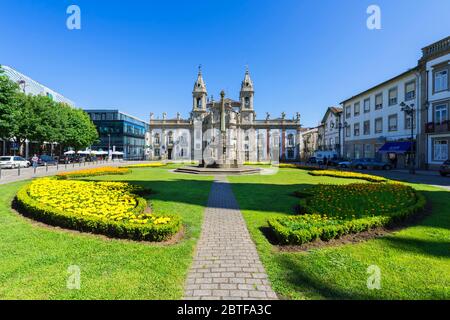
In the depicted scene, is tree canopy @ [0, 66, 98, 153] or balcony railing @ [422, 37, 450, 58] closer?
balcony railing @ [422, 37, 450, 58]

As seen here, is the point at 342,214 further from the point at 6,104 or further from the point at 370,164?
the point at 6,104

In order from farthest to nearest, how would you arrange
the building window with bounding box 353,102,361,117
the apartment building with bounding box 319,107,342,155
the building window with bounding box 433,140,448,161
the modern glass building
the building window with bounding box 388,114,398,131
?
the modern glass building → the apartment building with bounding box 319,107,342,155 → the building window with bounding box 353,102,361,117 → the building window with bounding box 388,114,398,131 → the building window with bounding box 433,140,448,161

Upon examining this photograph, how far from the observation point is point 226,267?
473cm

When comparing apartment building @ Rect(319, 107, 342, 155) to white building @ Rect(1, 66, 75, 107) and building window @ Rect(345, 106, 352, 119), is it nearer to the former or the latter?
building window @ Rect(345, 106, 352, 119)

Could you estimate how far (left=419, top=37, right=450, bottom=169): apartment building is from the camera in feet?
86.5

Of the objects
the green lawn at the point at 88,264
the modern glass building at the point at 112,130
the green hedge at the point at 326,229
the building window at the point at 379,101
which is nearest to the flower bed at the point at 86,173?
the green lawn at the point at 88,264

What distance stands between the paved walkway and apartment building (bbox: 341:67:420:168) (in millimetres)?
28743

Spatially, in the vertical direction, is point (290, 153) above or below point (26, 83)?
below

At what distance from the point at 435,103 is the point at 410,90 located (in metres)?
4.47

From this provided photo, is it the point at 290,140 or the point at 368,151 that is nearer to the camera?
the point at 368,151

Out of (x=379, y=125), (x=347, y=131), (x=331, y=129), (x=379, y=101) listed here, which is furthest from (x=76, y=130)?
(x=379, y=101)

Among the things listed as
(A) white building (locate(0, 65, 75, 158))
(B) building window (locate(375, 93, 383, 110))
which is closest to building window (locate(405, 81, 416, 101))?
(B) building window (locate(375, 93, 383, 110))
